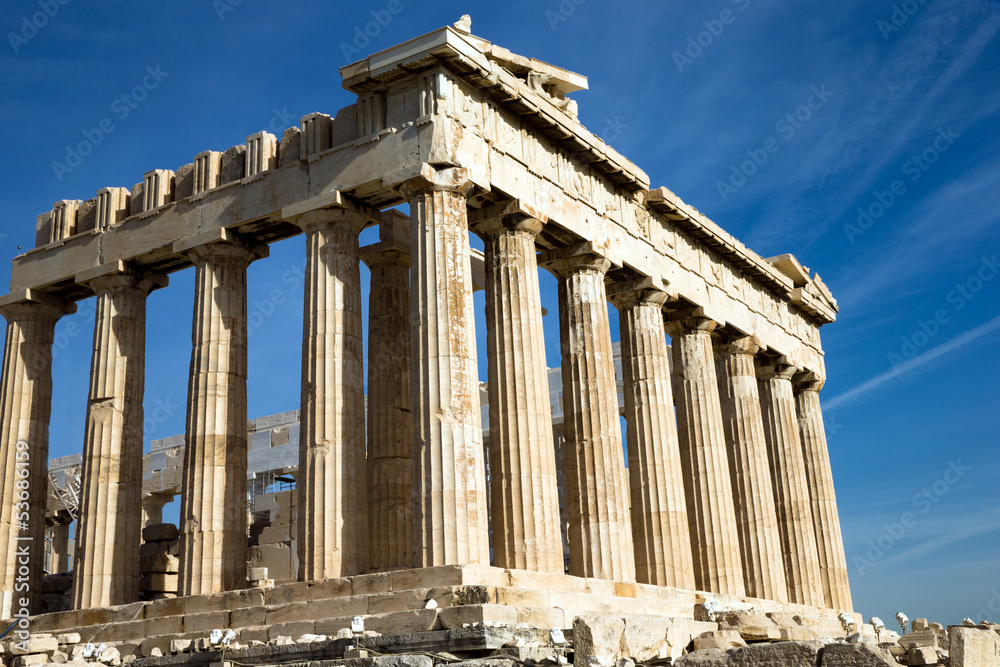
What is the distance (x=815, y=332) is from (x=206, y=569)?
25521 mm

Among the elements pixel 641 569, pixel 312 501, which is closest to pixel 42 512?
pixel 312 501

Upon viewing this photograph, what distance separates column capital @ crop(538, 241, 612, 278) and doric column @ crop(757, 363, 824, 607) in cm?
1212

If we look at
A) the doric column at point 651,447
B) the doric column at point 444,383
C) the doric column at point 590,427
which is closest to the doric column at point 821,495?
the doric column at point 651,447

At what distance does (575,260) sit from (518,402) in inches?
202

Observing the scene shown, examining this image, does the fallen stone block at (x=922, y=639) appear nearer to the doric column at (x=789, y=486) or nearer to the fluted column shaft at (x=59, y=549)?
the doric column at (x=789, y=486)

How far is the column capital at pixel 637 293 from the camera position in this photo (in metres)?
29.7

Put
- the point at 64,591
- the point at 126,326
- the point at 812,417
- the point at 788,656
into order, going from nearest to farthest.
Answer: the point at 788,656
the point at 126,326
the point at 64,591
the point at 812,417

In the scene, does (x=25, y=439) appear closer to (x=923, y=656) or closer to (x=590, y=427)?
(x=590, y=427)

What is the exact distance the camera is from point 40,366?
94.8 ft

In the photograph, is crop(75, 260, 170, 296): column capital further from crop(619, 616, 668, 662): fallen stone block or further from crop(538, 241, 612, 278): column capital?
crop(619, 616, 668, 662): fallen stone block

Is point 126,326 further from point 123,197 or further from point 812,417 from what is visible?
point 812,417

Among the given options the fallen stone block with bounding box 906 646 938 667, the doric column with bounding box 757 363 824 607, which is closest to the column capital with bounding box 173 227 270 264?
the fallen stone block with bounding box 906 646 938 667

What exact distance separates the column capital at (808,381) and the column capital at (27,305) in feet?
79.9

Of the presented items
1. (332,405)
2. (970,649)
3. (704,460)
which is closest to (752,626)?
(970,649)
